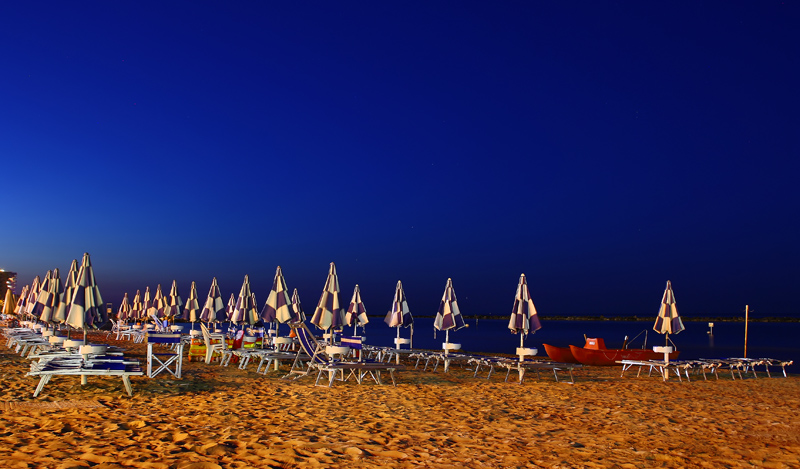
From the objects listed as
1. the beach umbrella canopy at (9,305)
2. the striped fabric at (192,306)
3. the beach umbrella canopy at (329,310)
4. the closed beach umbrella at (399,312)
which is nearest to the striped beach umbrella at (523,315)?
the closed beach umbrella at (399,312)

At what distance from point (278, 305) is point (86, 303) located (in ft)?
9.96

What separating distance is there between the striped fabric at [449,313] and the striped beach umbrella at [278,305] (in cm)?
336

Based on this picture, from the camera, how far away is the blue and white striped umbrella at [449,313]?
39.7 ft

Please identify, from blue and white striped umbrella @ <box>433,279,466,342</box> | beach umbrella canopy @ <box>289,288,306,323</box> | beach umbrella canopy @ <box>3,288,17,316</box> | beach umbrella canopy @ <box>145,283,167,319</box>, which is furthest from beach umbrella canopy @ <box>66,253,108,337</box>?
beach umbrella canopy @ <box>3,288,17,316</box>

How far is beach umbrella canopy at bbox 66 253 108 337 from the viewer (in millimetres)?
8367

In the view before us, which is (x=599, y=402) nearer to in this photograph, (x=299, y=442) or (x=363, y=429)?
(x=363, y=429)

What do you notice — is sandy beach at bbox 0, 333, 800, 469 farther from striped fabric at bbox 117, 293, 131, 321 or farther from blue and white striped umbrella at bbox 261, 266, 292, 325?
striped fabric at bbox 117, 293, 131, 321

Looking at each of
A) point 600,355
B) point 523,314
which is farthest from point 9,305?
point 600,355

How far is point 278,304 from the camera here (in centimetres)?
1032

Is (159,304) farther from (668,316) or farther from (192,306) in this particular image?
(668,316)

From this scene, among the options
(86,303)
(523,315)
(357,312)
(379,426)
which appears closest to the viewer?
(379,426)

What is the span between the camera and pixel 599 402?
7.94 meters

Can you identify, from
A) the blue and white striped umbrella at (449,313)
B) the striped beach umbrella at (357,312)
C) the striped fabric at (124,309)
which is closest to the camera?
the blue and white striped umbrella at (449,313)

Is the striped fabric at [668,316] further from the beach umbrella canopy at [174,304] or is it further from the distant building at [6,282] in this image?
the distant building at [6,282]
